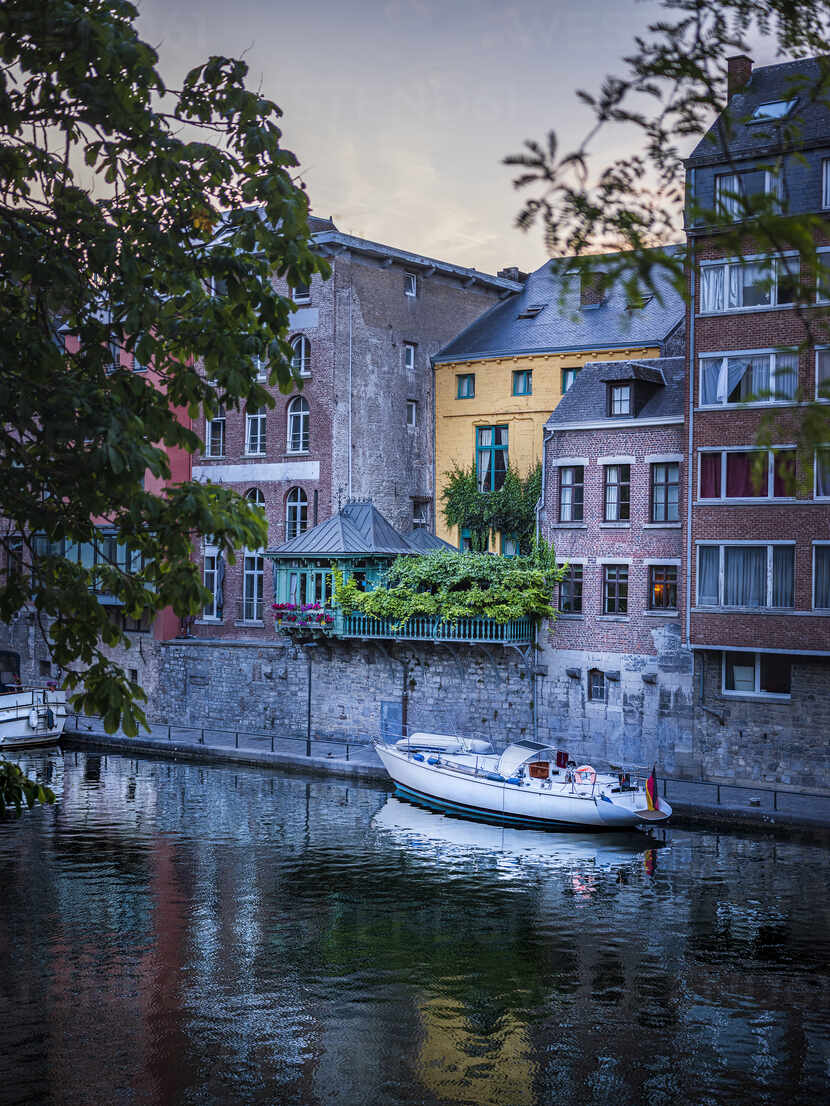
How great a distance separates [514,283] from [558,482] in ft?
56.4

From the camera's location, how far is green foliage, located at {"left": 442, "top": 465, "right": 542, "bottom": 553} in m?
43.4

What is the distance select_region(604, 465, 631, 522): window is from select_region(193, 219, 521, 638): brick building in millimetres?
11562

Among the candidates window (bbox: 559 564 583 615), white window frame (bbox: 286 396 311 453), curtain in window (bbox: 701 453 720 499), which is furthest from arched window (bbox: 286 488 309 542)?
curtain in window (bbox: 701 453 720 499)

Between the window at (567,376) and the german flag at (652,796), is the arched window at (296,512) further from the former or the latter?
the german flag at (652,796)

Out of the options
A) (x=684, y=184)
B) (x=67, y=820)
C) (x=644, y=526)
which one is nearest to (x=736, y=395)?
(x=644, y=526)

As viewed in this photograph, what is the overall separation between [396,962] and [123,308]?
48.8 ft

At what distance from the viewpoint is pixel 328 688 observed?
4194 cm

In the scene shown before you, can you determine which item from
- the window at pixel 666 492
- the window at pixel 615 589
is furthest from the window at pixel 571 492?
the window at pixel 666 492

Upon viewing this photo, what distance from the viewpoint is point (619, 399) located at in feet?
119

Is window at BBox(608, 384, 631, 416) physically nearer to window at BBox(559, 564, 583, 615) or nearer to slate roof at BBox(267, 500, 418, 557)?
window at BBox(559, 564, 583, 615)

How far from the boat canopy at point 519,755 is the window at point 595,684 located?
3506mm

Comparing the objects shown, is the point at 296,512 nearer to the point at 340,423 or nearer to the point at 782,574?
the point at 340,423

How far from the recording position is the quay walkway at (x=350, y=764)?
29.6 metres

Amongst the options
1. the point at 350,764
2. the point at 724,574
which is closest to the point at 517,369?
the point at 724,574
